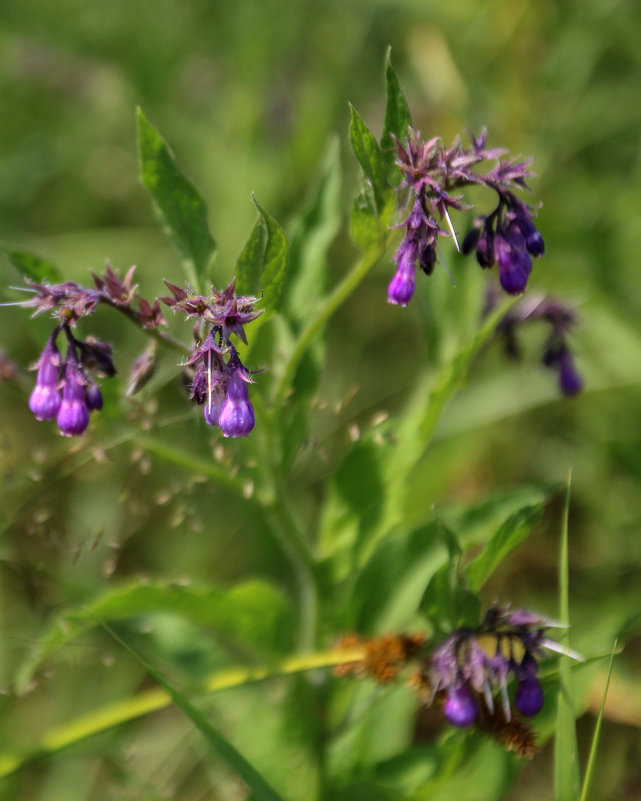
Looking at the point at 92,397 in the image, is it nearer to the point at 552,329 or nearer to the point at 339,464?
the point at 339,464

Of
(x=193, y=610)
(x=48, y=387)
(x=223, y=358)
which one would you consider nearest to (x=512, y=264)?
(x=223, y=358)

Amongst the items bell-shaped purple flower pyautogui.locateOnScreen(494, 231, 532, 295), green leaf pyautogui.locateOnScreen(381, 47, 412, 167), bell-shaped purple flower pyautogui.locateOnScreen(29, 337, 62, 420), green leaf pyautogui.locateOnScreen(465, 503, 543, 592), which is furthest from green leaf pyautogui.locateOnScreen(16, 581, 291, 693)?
green leaf pyautogui.locateOnScreen(381, 47, 412, 167)

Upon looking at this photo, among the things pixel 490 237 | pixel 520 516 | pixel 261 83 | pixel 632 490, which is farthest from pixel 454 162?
pixel 261 83

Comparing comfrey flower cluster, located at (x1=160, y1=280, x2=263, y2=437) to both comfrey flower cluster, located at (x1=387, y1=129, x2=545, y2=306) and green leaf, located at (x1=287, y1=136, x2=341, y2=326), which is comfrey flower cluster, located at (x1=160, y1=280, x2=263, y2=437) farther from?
green leaf, located at (x1=287, y1=136, x2=341, y2=326)

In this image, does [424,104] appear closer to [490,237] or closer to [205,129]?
[205,129]

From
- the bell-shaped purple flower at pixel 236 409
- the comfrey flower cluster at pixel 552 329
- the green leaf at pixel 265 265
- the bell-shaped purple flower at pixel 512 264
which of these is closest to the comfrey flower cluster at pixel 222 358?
the bell-shaped purple flower at pixel 236 409

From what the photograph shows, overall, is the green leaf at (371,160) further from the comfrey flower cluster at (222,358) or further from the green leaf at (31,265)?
the green leaf at (31,265)
